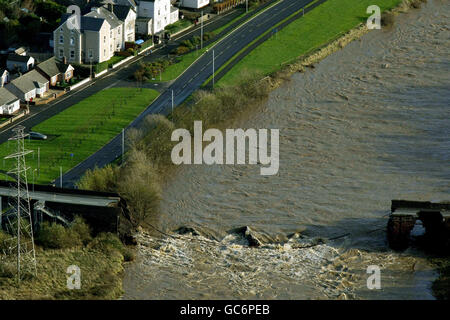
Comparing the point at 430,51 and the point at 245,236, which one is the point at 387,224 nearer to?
the point at 245,236

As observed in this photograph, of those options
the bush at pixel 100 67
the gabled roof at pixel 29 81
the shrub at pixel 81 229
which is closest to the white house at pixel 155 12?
the bush at pixel 100 67

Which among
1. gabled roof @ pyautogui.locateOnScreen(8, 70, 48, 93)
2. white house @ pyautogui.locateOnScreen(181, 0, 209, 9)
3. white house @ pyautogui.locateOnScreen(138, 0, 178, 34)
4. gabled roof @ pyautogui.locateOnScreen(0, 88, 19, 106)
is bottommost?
gabled roof @ pyautogui.locateOnScreen(0, 88, 19, 106)

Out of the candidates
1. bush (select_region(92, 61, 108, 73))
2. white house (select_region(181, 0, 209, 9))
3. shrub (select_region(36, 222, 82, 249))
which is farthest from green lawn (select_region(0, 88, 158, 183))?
white house (select_region(181, 0, 209, 9))

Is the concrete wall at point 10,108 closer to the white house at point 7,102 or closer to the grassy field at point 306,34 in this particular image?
the white house at point 7,102

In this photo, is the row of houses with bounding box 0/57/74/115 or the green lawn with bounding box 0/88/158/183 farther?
the row of houses with bounding box 0/57/74/115

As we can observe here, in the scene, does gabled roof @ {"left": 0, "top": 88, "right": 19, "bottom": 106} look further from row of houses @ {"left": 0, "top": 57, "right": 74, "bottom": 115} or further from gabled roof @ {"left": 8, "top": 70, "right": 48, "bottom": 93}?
gabled roof @ {"left": 8, "top": 70, "right": 48, "bottom": 93}

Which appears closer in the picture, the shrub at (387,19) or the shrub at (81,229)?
the shrub at (81,229)
